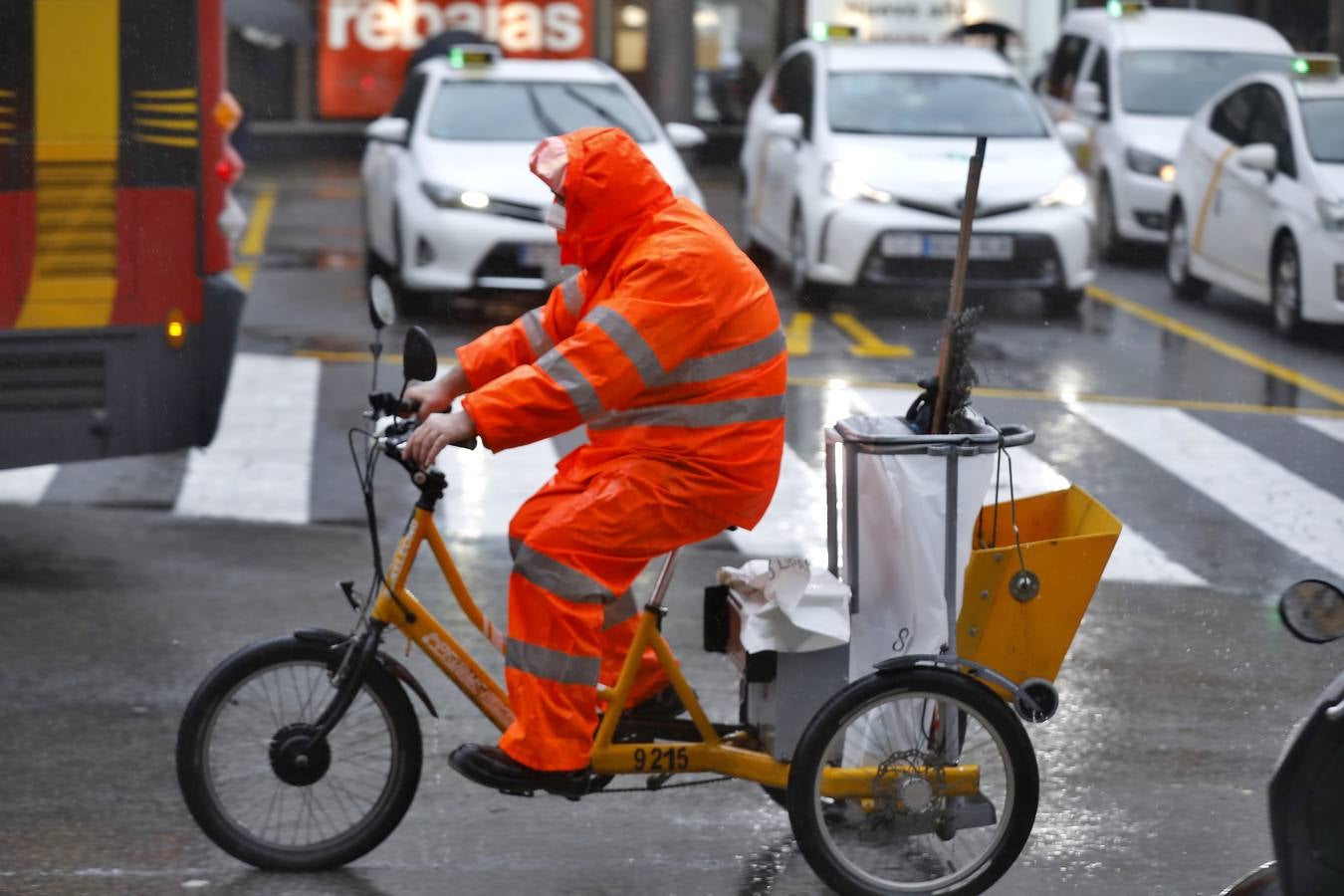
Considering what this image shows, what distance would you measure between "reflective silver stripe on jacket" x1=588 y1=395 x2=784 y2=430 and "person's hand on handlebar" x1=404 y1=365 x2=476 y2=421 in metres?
0.42

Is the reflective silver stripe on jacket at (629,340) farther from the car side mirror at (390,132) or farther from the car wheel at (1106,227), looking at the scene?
the car wheel at (1106,227)

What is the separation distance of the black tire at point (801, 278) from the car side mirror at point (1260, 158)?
2.78 m

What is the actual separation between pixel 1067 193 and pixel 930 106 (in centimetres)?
137

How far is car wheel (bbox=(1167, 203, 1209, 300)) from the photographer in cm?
1568

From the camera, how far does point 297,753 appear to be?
201 inches

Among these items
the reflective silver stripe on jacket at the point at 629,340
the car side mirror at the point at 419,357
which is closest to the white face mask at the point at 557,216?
the reflective silver stripe on jacket at the point at 629,340

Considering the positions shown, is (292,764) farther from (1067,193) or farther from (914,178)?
(1067,193)

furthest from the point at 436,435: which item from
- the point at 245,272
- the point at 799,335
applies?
the point at 245,272

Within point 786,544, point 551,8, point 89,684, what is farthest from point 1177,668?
point 551,8

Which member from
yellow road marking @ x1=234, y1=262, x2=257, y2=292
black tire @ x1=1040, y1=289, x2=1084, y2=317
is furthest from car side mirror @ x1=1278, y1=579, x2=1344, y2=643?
yellow road marking @ x1=234, y1=262, x2=257, y2=292

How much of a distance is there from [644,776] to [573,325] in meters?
1.07

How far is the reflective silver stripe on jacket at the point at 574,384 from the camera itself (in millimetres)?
4703

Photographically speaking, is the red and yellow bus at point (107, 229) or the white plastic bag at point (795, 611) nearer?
the white plastic bag at point (795, 611)

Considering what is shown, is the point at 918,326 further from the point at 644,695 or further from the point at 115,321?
the point at 644,695
